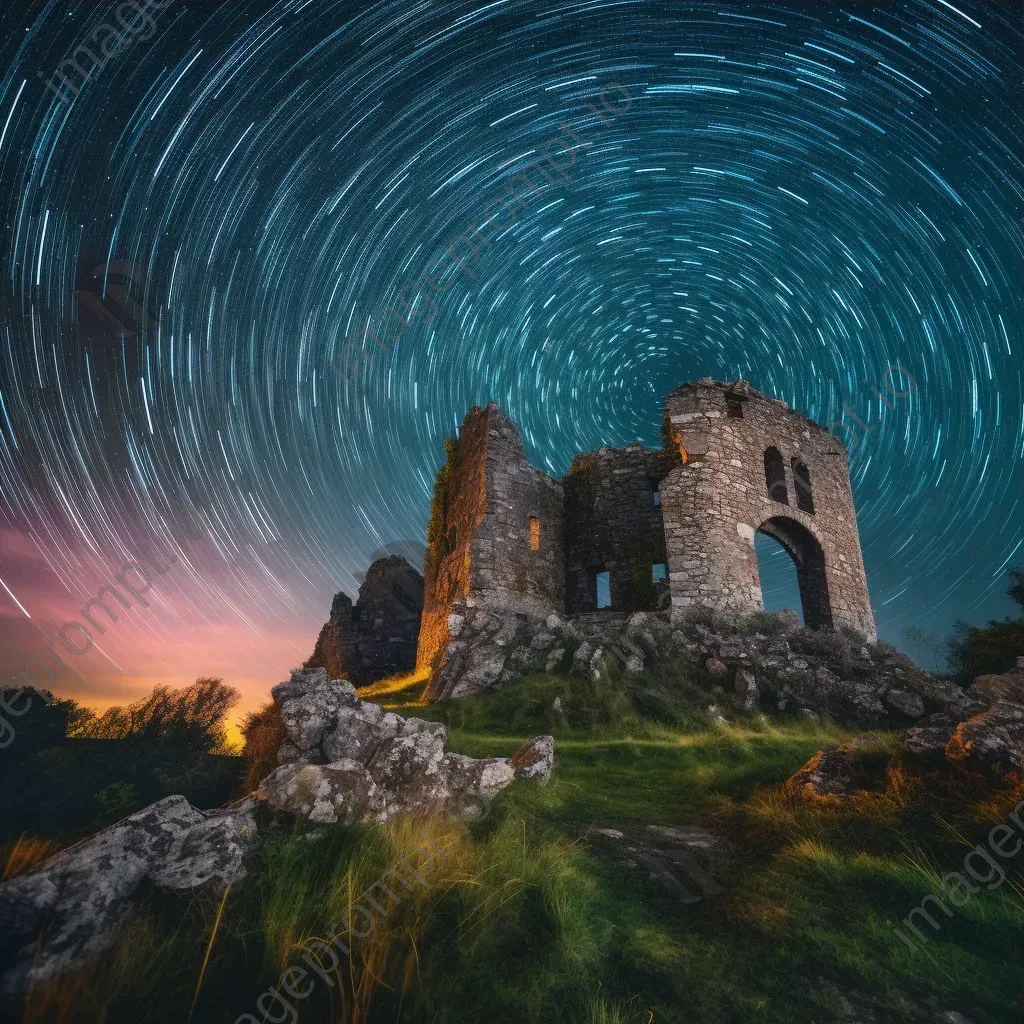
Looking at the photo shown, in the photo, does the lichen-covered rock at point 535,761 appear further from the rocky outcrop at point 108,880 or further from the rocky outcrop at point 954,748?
the rocky outcrop at point 108,880

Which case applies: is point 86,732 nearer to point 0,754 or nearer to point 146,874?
point 0,754

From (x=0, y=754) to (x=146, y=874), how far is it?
31.6 feet

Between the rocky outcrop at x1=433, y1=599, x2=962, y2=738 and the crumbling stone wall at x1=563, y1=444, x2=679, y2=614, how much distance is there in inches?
124

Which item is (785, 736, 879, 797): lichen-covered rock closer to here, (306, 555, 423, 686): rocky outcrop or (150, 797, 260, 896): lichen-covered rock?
(150, 797, 260, 896): lichen-covered rock

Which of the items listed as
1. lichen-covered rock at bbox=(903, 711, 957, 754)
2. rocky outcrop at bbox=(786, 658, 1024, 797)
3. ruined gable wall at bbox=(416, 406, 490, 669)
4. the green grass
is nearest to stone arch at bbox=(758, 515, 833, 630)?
ruined gable wall at bbox=(416, 406, 490, 669)

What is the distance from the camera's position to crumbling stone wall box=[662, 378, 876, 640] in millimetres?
13828

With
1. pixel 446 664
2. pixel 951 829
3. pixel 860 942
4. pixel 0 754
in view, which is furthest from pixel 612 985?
pixel 0 754

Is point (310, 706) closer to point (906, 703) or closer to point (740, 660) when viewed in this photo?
point (740, 660)

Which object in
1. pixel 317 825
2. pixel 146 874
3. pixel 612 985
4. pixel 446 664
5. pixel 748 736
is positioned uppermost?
pixel 446 664

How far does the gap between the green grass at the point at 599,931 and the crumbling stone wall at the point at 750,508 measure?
964cm

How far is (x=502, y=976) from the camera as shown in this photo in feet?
7.89

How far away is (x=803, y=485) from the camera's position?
17031 millimetres

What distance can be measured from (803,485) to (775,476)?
136 cm

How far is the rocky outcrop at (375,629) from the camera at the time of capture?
64.2ft
